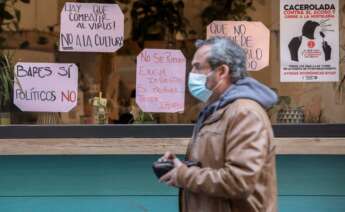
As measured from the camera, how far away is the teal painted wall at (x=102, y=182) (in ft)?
15.9

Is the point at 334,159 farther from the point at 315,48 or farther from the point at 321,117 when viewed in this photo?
the point at 315,48

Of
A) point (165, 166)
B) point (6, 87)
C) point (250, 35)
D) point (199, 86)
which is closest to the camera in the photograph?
point (165, 166)

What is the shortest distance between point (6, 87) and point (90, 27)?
74 cm

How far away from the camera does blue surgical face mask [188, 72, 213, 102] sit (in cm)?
271

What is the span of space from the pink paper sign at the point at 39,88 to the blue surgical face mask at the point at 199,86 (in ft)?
6.92

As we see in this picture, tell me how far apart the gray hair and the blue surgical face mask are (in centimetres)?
8

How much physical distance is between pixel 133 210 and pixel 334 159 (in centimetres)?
154

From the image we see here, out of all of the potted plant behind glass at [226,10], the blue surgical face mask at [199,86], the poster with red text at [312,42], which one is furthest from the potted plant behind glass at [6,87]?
the blue surgical face mask at [199,86]

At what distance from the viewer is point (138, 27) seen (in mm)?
4855

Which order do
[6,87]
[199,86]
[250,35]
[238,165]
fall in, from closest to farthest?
[238,165] < [199,86] < [6,87] < [250,35]

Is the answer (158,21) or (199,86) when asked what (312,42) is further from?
(199,86)

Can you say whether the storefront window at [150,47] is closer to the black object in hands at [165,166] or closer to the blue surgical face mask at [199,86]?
the blue surgical face mask at [199,86]

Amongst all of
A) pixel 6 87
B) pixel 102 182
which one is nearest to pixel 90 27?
pixel 6 87

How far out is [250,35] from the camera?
191 inches
